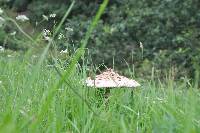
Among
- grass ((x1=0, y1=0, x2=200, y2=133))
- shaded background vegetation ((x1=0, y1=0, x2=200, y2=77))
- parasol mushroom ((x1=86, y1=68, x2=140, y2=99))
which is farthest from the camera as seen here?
shaded background vegetation ((x1=0, y1=0, x2=200, y2=77))

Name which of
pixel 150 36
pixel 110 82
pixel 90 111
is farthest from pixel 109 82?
pixel 150 36

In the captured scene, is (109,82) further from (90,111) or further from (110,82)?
(90,111)

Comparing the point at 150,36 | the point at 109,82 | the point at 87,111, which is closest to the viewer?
the point at 87,111

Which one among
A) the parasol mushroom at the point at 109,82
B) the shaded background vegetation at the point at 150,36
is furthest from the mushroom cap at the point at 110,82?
the shaded background vegetation at the point at 150,36

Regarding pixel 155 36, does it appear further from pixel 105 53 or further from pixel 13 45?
pixel 13 45

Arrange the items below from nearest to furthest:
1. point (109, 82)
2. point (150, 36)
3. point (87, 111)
Answer: point (87, 111) → point (109, 82) → point (150, 36)

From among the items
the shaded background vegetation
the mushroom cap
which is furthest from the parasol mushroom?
the shaded background vegetation

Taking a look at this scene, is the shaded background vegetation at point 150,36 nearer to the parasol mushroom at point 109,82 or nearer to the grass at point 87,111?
the parasol mushroom at point 109,82

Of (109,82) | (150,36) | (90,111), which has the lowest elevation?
(90,111)

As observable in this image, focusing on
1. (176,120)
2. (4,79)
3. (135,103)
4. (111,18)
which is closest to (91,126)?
(176,120)

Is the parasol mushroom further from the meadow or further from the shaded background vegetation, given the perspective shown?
the shaded background vegetation

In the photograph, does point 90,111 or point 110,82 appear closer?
point 90,111
